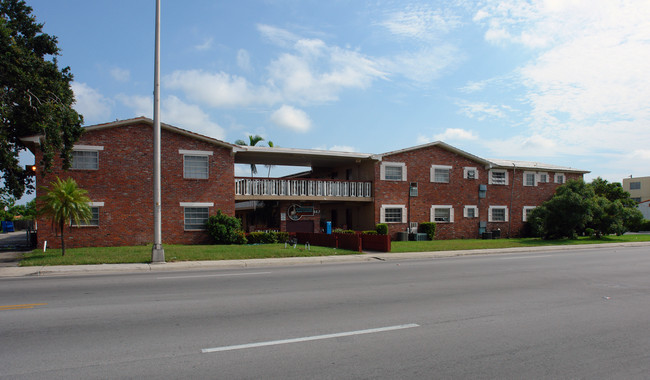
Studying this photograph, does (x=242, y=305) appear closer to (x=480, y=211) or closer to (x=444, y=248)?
(x=444, y=248)

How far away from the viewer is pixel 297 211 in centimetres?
2848

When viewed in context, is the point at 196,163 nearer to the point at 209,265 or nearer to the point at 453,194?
the point at 209,265

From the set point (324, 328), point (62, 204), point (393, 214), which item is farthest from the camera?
point (393, 214)

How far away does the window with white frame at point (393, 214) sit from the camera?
30.1 meters

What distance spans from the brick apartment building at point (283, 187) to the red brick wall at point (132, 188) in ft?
0.16

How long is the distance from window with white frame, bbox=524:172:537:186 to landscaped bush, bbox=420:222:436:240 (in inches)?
403

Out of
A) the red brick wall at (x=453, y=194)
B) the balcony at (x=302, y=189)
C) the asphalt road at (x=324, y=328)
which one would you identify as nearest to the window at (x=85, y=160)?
the balcony at (x=302, y=189)

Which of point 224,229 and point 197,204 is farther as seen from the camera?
point 197,204

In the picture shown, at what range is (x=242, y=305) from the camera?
8445 mm

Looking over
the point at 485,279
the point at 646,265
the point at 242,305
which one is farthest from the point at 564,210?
the point at 242,305

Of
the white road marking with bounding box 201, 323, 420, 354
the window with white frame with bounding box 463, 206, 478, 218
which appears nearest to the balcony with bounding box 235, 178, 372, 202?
the window with white frame with bounding box 463, 206, 478, 218

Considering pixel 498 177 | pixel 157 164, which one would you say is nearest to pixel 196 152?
pixel 157 164

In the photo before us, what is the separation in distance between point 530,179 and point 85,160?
3121 centimetres

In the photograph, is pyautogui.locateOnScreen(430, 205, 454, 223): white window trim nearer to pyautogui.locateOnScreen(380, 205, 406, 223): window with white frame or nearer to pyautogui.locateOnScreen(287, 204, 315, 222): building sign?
pyautogui.locateOnScreen(380, 205, 406, 223): window with white frame
